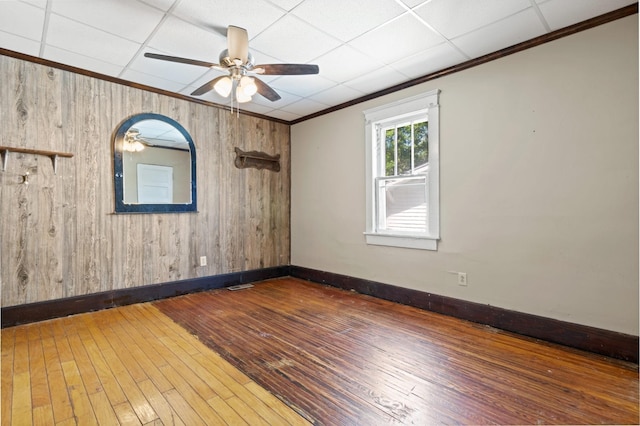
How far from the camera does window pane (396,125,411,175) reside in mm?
3742

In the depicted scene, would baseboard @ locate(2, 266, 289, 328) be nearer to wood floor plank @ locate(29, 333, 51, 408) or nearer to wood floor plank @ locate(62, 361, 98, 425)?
wood floor plank @ locate(29, 333, 51, 408)

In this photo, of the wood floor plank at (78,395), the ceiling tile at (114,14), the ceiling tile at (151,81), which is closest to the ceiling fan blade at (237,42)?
the ceiling tile at (114,14)

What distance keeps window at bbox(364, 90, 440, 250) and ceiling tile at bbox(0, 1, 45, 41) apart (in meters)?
3.27

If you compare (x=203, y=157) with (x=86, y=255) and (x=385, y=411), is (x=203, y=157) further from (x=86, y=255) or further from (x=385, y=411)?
(x=385, y=411)

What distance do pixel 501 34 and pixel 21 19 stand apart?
389cm

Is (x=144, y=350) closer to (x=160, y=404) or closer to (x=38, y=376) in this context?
(x=38, y=376)

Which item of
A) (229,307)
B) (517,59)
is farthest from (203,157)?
(517,59)

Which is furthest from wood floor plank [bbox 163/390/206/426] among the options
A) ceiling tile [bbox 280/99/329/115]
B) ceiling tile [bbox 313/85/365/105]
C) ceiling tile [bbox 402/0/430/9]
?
ceiling tile [bbox 280/99/329/115]

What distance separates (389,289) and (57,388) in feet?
10.3

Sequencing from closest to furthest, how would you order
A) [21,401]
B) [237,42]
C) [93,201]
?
1. [21,401]
2. [237,42]
3. [93,201]

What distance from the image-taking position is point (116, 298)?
3535 mm

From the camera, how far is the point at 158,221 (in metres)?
3.92

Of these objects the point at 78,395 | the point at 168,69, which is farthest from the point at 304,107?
the point at 78,395

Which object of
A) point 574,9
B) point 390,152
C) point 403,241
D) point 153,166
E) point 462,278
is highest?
point 574,9
